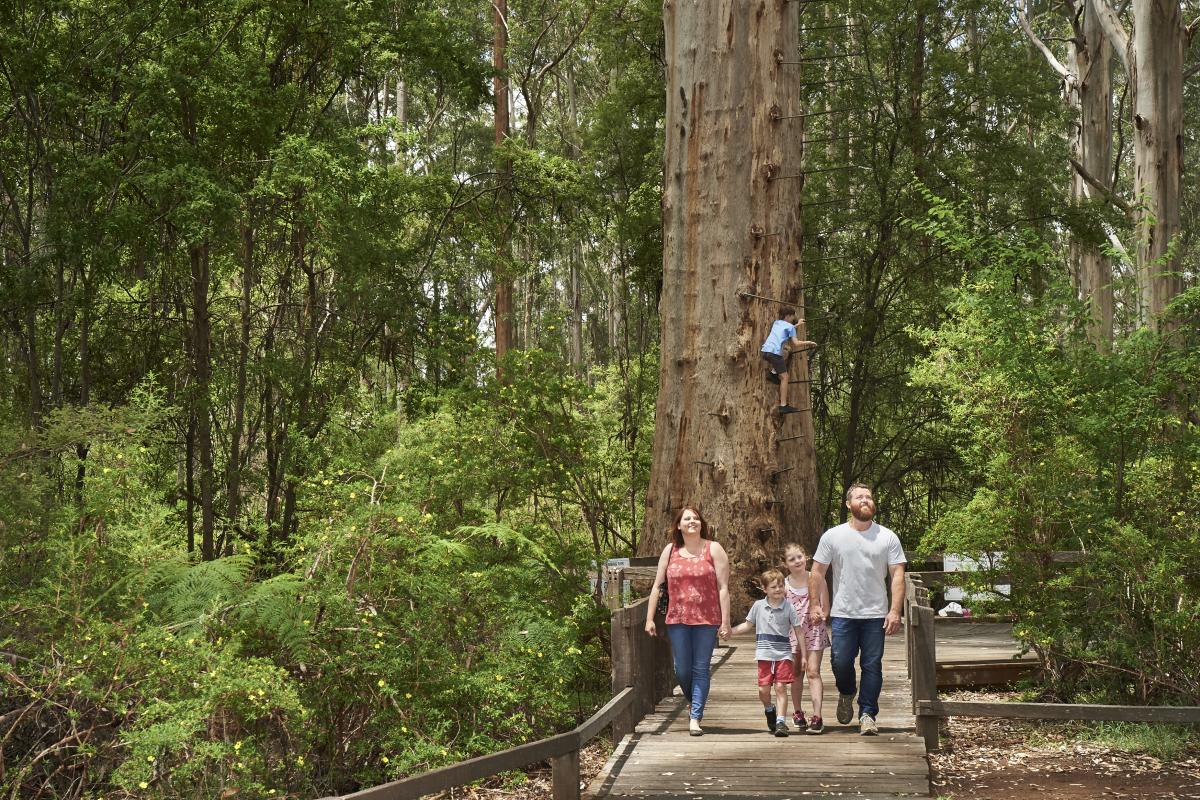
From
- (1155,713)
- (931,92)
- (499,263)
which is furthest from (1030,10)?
(1155,713)

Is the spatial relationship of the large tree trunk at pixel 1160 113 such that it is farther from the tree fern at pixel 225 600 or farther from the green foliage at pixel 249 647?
the tree fern at pixel 225 600

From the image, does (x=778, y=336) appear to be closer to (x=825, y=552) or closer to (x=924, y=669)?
(x=825, y=552)

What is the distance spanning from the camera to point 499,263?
19.5 m

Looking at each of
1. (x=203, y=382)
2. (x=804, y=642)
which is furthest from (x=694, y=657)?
(x=203, y=382)

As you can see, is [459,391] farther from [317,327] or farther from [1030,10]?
[1030,10]

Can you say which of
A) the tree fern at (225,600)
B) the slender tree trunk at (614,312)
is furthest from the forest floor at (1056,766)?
the slender tree trunk at (614,312)

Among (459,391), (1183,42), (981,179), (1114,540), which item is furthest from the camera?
(981,179)

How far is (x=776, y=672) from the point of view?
8195 millimetres

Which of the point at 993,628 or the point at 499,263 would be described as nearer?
the point at 993,628

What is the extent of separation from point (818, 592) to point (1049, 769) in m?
2.76

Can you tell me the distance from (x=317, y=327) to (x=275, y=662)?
11.9m

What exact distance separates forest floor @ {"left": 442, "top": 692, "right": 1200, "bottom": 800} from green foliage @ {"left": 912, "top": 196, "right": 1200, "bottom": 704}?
→ 521 millimetres

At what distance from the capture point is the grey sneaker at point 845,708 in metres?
8.44

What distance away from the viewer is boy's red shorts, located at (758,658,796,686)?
8172 millimetres
